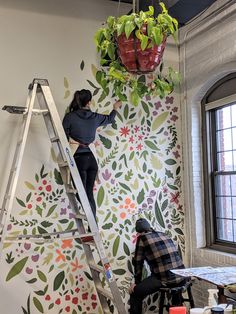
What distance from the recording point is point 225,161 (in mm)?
4590

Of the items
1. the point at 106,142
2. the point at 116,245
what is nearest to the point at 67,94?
the point at 106,142

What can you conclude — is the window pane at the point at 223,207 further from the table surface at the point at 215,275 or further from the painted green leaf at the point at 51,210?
the painted green leaf at the point at 51,210

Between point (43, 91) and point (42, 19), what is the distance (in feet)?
3.44

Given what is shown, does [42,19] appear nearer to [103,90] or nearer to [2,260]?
[103,90]

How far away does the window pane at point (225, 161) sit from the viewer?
178 inches

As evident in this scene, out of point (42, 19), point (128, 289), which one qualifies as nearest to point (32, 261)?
point (128, 289)

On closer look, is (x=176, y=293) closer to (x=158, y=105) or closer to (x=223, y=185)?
(x=223, y=185)

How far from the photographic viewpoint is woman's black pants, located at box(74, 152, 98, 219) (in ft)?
13.8

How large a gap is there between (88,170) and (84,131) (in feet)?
1.38

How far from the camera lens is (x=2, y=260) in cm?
398

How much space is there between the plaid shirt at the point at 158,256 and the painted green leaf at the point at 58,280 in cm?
76

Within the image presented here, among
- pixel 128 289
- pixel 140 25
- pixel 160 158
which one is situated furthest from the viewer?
pixel 160 158

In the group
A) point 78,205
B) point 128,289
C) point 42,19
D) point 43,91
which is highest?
point 42,19

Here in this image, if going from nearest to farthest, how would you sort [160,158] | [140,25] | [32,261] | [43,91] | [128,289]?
1. [140,25]
2. [43,91]
3. [32,261]
4. [128,289]
5. [160,158]
